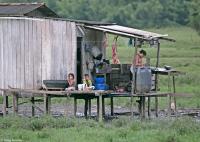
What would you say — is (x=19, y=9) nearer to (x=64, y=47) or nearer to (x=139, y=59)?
(x=64, y=47)

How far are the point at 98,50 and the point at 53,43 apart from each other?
78.3 inches

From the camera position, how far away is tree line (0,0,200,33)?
90.3 meters

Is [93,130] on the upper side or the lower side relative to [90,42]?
→ lower

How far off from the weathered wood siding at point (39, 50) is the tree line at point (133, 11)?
6220 centimetres

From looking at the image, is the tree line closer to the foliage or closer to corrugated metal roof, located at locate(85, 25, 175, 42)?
the foliage

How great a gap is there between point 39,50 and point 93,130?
6.13m

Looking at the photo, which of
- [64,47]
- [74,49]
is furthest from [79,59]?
[64,47]

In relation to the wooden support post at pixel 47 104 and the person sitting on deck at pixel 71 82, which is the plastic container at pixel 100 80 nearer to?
the person sitting on deck at pixel 71 82

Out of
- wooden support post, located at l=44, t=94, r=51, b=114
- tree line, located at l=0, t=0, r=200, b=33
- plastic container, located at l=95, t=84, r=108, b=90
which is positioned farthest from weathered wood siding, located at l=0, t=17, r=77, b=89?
tree line, located at l=0, t=0, r=200, b=33

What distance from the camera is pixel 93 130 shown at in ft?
70.7

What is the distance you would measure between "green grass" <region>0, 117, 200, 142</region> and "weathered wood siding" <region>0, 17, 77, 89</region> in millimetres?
3673

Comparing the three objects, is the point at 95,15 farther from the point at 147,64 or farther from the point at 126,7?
the point at 147,64

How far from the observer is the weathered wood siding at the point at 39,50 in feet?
88.1

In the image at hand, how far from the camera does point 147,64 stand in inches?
1046
